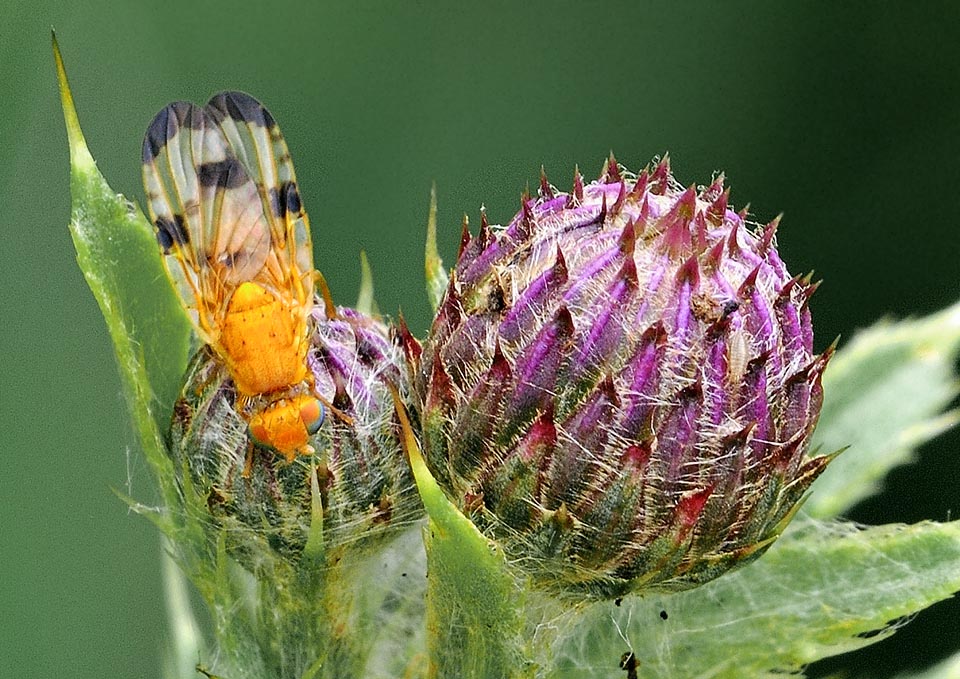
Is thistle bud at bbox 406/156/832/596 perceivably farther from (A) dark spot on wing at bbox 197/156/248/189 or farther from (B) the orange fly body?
(A) dark spot on wing at bbox 197/156/248/189

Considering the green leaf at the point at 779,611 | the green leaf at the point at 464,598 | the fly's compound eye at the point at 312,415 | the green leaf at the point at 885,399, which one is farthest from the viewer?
the green leaf at the point at 885,399

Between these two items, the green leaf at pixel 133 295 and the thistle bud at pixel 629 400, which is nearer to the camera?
the thistle bud at pixel 629 400

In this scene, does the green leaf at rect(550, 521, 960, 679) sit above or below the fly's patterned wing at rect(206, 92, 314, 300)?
below

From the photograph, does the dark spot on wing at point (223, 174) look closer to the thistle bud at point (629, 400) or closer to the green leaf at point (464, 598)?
the thistle bud at point (629, 400)

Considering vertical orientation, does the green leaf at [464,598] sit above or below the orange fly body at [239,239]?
below

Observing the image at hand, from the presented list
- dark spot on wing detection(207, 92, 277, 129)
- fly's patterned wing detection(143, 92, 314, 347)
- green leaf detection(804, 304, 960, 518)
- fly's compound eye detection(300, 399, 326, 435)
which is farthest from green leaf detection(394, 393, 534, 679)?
green leaf detection(804, 304, 960, 518)

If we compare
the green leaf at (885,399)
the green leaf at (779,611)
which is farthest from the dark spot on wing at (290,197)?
the green leaf at (885,399)

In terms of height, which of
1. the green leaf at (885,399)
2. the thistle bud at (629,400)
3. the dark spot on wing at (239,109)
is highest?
the dark spot on wing at (239,109)

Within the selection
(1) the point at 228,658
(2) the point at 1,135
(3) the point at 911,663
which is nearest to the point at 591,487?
(1) the point at 228,658
